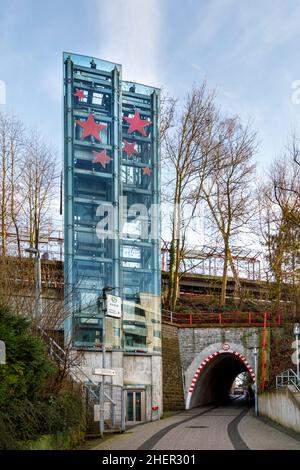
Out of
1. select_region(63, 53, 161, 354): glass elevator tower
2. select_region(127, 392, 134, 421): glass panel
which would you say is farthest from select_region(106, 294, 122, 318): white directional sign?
select_region(127, 392, 134, 421): glass panel

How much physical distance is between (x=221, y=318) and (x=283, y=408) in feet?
51.3

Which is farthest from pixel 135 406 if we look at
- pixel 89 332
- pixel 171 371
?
pixel 171 371

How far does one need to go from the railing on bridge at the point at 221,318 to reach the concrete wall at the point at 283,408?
28.3 feet

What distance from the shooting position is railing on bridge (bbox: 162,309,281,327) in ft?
121

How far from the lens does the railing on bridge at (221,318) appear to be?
1452 inches

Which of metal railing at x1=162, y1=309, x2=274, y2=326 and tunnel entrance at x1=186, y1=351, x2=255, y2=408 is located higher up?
metal railing at x1=162, y1=309, x2=274, y2=326

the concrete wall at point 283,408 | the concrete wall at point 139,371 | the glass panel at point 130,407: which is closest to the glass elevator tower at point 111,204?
the concrete wall at point 139,371

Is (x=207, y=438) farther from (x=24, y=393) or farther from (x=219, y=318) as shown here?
(x=219, y=318)

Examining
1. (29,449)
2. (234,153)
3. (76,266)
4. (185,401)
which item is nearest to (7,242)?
(76,266)

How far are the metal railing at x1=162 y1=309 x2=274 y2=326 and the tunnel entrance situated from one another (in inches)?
70.4

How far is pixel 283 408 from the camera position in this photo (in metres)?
21.8

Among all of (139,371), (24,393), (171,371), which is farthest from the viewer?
(171,371)

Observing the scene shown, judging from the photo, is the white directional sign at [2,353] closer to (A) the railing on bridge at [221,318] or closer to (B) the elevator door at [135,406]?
(B) the elevator door at [135,406]

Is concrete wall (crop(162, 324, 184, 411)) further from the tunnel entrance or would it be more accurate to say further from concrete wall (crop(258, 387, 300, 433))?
concrete wall (crop(258, 387, 300, 433))
